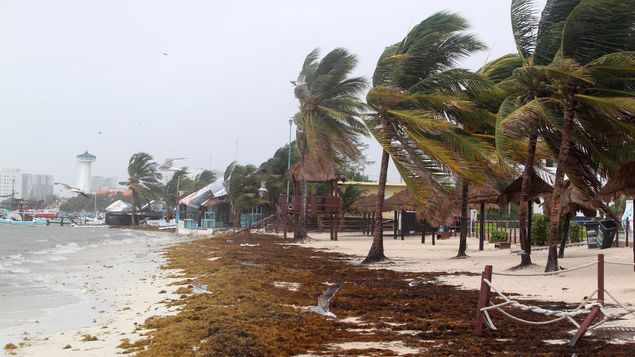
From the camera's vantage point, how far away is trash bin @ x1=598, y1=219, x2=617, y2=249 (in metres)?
19.7

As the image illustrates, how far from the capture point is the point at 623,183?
13.7 meters

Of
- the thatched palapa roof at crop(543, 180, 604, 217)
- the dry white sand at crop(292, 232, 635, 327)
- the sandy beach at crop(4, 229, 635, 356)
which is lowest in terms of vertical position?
the sandy beach at crop(4, 229, 635, 356)

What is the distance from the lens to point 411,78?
18.5 metres

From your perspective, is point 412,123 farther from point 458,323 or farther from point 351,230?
point 351,230

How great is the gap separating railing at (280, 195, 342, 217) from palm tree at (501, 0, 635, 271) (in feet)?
68.4

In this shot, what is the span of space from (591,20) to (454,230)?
94.2 feet

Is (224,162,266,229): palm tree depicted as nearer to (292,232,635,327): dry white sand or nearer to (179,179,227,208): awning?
(179,179,227,208): awning

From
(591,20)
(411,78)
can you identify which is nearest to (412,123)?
(411,78)

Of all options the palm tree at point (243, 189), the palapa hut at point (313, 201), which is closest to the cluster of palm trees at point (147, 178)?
the palm tree at point (243, 189)

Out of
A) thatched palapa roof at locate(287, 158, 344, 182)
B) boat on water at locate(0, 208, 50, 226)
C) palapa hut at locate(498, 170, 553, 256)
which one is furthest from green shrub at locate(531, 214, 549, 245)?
boat on water at locate(0, 208, 50, 226)

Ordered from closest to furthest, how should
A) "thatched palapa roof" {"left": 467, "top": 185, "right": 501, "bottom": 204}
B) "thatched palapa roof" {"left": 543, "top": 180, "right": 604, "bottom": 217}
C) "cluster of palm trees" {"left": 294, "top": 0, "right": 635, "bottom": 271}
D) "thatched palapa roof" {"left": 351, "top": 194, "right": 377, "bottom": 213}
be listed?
"cluster of palm trees" {"left": 294, "top": 0, "right": 635, "bottom": 271} → "thatched palapa roof" {"left": 543, "top": 180, "right": 604, "bottom": 217} → "thatched palapa roof" {"left": 467, "top": 185, "right": 501, "bottom": 204} → "thatched palapa roof" {"left": 351, "top": 194, "right": 377, "bottom": 213}

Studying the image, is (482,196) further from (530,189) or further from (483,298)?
(483,298)

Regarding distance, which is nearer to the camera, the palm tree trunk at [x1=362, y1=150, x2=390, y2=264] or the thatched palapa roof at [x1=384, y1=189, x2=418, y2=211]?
the palm tree trunk at [x1=362, y1=150, x2=390, y2=264]

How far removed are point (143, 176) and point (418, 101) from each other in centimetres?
6512
